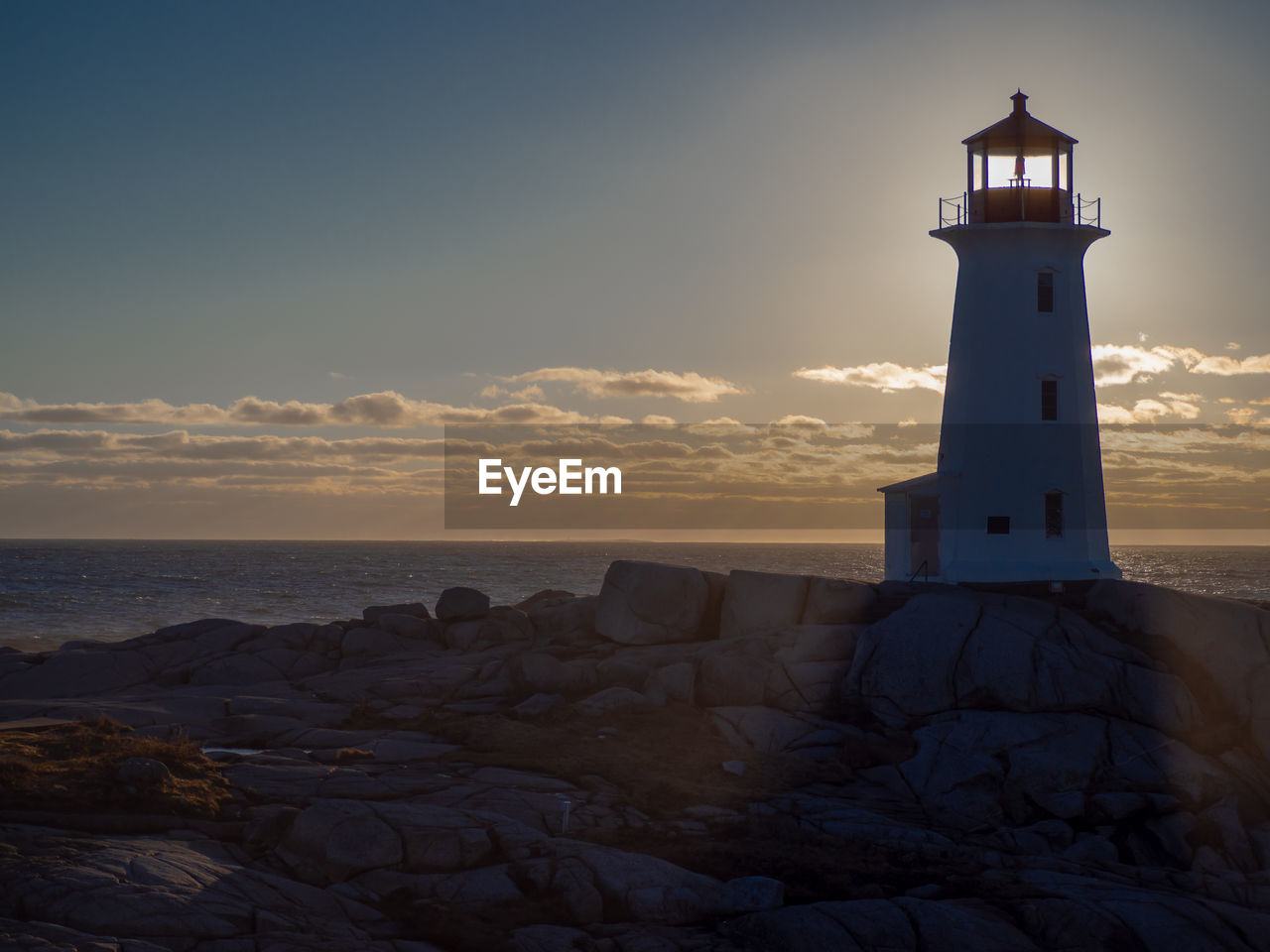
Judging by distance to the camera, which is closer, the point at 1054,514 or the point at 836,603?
the point at 836,603

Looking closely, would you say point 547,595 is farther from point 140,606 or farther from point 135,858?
point 140,606

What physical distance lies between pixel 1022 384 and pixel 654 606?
37.2 feet

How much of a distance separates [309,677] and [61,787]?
11874mm

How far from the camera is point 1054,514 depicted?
90.0 ft

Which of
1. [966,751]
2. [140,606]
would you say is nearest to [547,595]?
[966,751]

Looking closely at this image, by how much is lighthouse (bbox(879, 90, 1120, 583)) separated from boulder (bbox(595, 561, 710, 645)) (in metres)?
7.22

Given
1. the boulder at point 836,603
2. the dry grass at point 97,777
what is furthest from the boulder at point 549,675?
the dry grass at point 97,777

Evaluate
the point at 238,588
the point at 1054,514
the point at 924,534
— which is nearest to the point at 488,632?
the point at 924,534

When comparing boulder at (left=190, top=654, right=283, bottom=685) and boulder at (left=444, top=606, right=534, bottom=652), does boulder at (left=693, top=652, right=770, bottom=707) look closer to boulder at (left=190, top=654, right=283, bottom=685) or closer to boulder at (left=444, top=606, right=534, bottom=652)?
boulder at (left=444, top=606, right=534, bottom=652)

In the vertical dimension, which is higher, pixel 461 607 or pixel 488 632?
pixel 461 607

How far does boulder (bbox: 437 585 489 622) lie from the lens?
28172 millimetres

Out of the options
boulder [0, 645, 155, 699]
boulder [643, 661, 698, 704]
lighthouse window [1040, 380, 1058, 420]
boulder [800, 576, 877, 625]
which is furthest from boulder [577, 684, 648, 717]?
lighthouse window [1040, 380, 1058, 420]

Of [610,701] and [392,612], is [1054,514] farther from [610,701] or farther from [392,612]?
[392,612]

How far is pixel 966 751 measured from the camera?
1803cm
